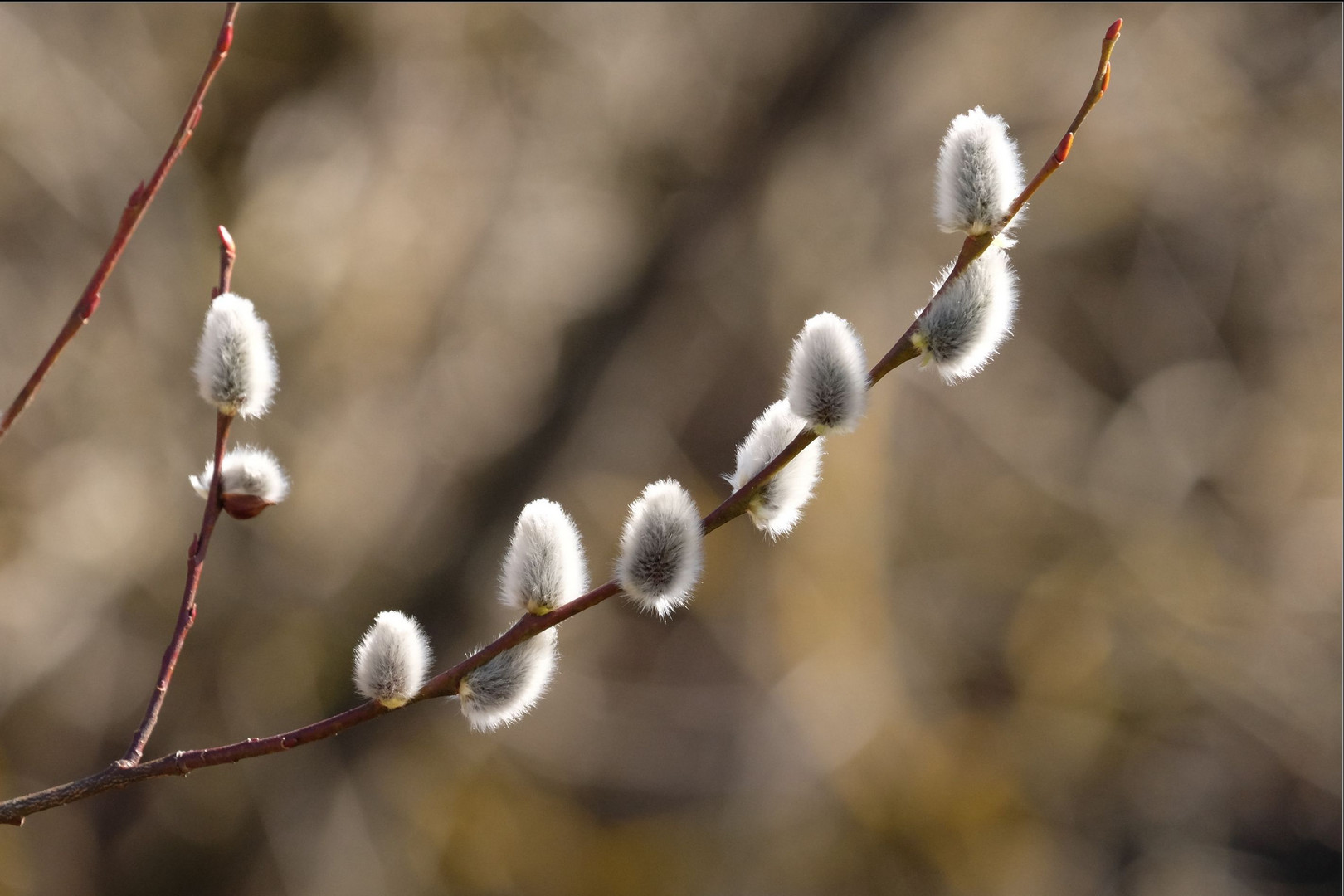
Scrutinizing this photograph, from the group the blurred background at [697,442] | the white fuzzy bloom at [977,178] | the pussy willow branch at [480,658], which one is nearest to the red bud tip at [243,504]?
the pussy willow branch at [480,658]

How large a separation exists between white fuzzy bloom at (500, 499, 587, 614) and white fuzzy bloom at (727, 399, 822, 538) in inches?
3.2

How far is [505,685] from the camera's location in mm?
427

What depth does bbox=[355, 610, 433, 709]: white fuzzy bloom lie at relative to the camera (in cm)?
41

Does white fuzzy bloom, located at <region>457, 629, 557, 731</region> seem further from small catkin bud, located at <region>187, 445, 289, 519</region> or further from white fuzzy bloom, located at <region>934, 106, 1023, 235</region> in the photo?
white fuzzy bloom, located at <region>934, 106, 1023, 235</region>

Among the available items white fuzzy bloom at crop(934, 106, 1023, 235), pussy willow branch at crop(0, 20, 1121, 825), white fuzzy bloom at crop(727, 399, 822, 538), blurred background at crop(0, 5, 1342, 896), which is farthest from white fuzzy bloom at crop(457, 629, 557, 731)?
blurred background at crop(0, 5, 1342, 896)

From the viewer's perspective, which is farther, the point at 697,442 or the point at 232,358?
the point at 697,442

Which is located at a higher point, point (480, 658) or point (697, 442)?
point (697, 442)

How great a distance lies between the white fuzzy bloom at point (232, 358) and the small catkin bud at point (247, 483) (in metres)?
0.04

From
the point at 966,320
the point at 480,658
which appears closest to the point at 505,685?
the point at 480,658

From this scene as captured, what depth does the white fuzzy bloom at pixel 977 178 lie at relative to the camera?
0.39 metres

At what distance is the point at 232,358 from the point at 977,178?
1.07 ft

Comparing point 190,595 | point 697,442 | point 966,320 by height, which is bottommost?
point 966,320

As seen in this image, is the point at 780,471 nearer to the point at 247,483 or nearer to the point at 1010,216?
the point at 1010,216

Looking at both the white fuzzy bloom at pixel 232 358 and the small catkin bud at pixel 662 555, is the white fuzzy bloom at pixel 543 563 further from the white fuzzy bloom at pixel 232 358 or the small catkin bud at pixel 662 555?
the white fuzzy bloom at pixel 232 358
